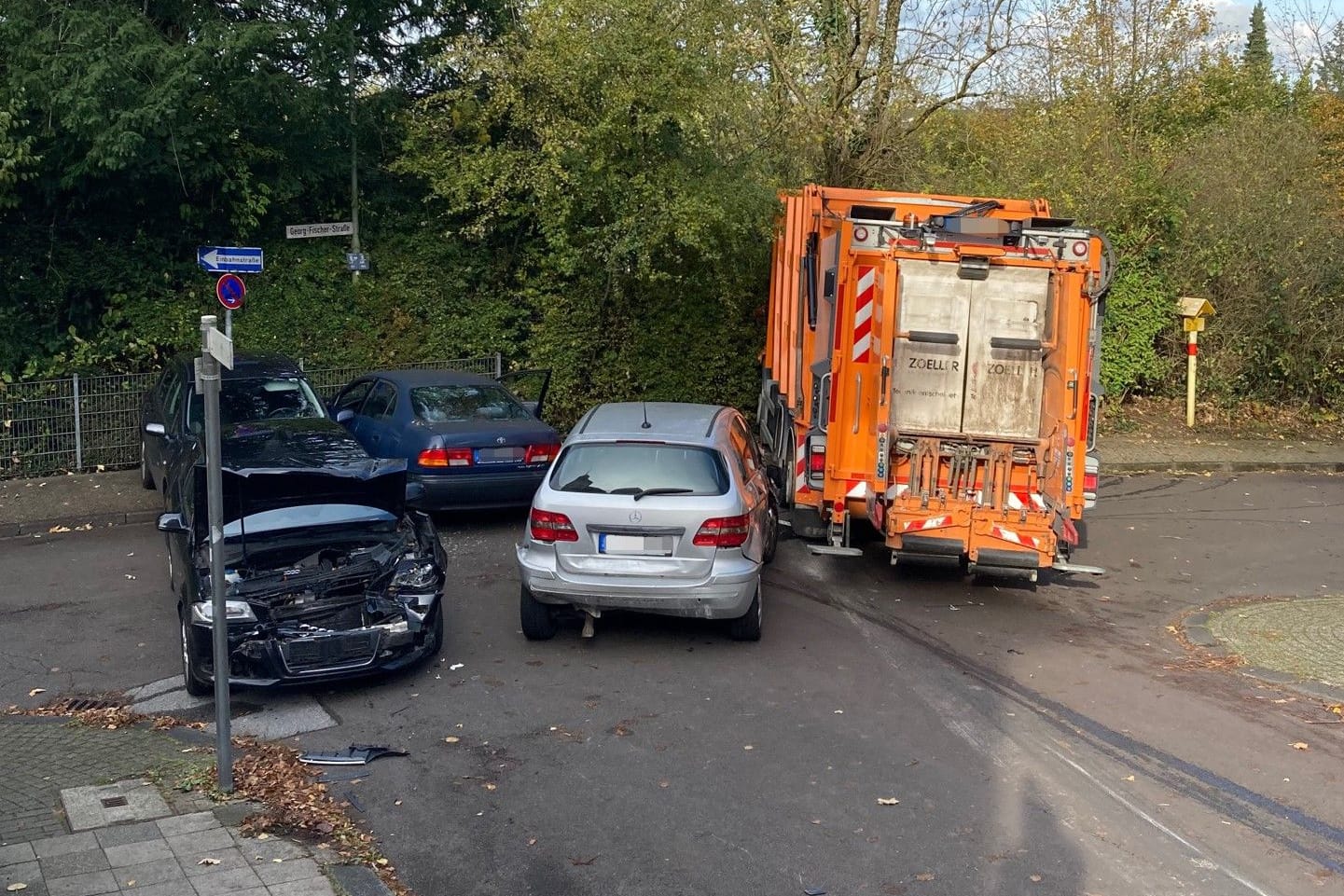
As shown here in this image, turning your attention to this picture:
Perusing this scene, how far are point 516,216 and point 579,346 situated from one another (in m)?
2.14

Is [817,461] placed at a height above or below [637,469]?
below

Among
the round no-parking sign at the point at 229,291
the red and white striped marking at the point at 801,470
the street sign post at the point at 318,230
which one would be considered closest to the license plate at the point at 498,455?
the red and white striped marking at the point at 801,470

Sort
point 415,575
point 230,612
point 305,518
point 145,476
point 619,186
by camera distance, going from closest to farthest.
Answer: point 230,612, point 415,575, point 305,518, point 145,476, point 619,186

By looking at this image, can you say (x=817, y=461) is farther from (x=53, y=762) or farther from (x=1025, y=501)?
(x=53, y=762)

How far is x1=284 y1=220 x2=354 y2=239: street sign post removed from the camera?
17.9 meters

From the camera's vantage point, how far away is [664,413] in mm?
9656

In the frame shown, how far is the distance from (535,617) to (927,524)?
3.20 metres

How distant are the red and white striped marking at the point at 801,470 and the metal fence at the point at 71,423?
862 centimetres

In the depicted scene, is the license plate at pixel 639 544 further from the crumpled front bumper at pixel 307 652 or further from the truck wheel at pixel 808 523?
the truck wheel at pixel 808 523

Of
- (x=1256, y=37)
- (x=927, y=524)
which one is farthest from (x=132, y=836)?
(x=1256, y=37)

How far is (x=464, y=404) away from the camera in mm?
12945

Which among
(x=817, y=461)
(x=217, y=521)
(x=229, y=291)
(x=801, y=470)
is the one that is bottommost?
(x=801, y=470)

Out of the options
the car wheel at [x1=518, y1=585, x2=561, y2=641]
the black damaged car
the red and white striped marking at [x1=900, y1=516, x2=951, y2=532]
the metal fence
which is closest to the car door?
the metal fence

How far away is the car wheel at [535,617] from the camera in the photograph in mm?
8750
